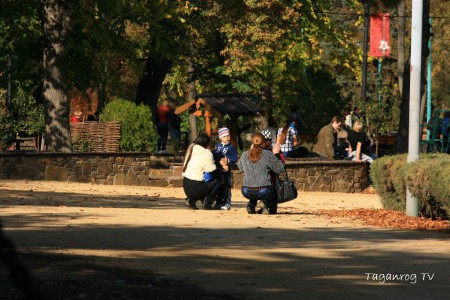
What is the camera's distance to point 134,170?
3244 centimetres

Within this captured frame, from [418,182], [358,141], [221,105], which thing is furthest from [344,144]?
[418,182]

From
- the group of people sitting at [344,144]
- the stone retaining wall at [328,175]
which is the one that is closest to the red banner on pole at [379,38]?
the group of people sitting at [344,144]

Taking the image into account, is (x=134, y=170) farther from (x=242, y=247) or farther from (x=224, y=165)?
(x=242, y=247)

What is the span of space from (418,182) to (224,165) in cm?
425

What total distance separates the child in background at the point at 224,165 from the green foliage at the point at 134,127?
1209cm

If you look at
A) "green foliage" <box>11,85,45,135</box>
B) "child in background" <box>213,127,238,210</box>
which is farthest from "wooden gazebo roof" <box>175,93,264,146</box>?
"child in background" <box>213,127,238,210</box>

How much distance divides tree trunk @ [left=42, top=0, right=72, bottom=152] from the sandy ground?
34.3 ft

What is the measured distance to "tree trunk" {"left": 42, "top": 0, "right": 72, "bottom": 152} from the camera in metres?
33.2

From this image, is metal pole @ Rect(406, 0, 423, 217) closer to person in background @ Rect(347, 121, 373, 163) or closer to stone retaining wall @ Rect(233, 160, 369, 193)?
stone retaining wall @ Rect(233, 160, 369, 193)

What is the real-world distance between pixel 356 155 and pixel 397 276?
23.6m

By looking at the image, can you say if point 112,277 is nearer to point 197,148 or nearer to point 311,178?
point 197,148

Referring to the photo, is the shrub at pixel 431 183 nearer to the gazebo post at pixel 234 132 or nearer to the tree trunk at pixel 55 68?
the tree trunk at pixel 55 68

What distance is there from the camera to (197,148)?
22000 millimetres

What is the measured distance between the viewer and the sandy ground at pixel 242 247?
1072 centimetres
